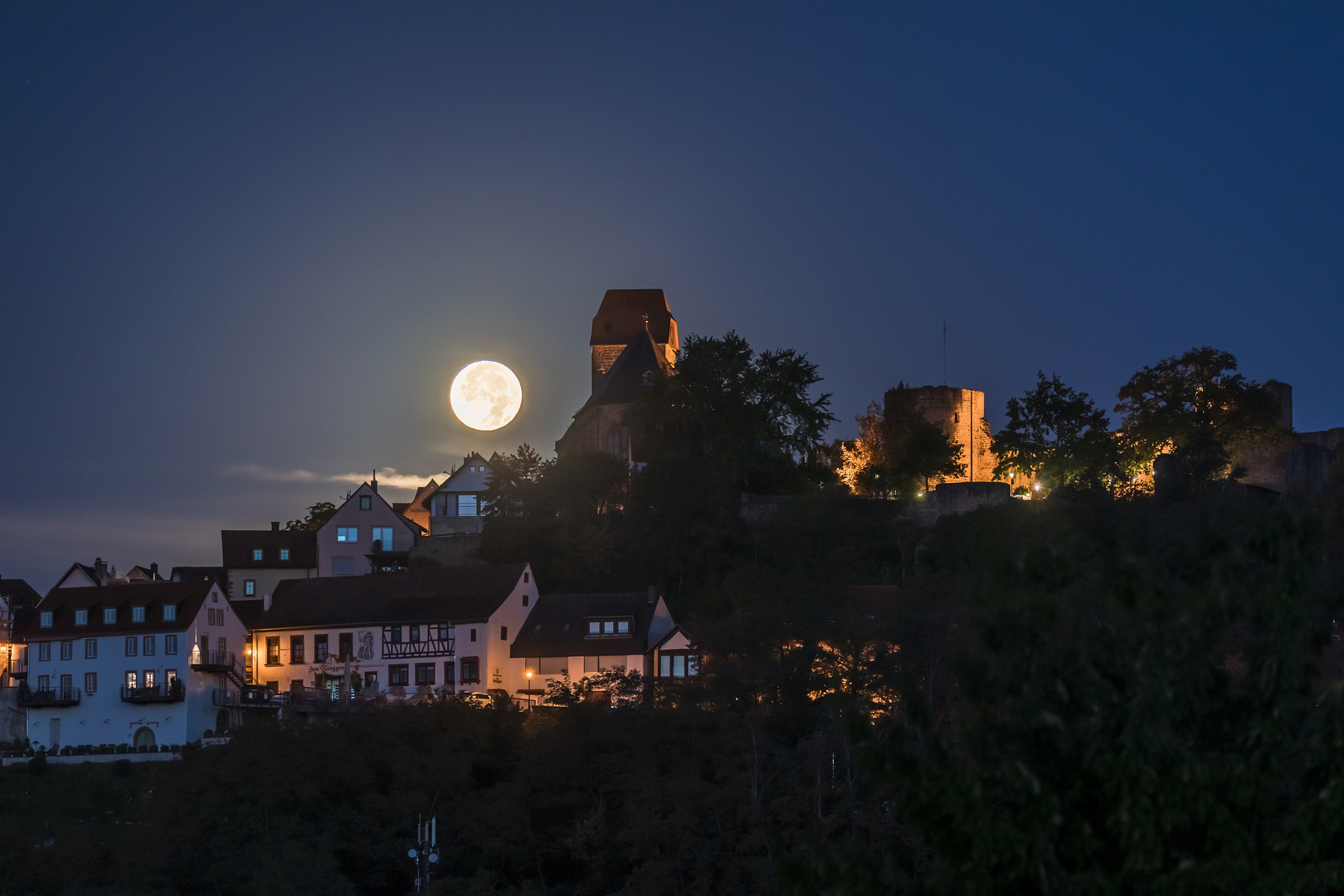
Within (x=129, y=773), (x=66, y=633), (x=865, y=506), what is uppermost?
(x=865, y=506)

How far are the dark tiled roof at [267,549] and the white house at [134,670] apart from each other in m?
15.3

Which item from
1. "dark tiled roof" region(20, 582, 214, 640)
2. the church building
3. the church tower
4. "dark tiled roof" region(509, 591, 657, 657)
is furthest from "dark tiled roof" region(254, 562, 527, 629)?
the church tower

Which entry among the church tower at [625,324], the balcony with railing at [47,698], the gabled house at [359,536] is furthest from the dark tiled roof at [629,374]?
the balcony with railing at [47,698]

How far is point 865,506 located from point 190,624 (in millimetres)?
30431

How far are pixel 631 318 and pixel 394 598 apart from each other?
49032 millimetres

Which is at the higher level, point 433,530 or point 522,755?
point 433,530

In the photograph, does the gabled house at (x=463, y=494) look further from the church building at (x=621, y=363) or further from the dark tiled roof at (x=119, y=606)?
the dark tiled roof at (x=119, y=606)

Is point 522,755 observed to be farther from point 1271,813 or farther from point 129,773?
point 1271,813

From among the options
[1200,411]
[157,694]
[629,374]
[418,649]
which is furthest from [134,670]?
[1200,411]

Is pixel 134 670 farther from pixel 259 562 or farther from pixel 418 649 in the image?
pixel 259 562

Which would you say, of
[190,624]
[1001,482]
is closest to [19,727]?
[190,624]

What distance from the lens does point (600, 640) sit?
58844 mm

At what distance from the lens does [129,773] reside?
53469 mm

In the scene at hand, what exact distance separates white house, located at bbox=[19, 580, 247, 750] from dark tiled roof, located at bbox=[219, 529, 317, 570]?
1528 cm
